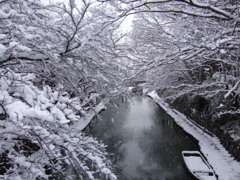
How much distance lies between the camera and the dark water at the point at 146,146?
8977 millimetres

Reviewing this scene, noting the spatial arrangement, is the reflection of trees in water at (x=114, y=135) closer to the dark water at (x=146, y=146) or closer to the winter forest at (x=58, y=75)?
the dark water at (x=146, y=146)

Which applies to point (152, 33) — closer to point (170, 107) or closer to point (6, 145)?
point (6, 145)

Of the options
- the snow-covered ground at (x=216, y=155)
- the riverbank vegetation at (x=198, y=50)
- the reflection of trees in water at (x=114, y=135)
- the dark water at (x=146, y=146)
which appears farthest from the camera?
the reflection of trees in water at (x=114, y=135)

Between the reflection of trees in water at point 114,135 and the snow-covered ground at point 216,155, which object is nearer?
the snow-covered ground at point 216,155

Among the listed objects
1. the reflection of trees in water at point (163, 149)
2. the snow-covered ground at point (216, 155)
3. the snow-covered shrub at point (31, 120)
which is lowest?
the reflection of trees in water at point (163, 149)

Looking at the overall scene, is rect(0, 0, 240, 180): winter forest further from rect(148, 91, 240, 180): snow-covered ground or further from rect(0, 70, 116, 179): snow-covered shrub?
rect(148, 91, 240, 180): snow-covered ground

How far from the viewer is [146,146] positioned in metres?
12.0

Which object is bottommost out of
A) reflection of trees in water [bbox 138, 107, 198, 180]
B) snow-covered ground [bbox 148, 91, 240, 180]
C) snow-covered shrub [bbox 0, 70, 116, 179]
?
reflection of trees in water [bbox 138, 107, 198, 180]

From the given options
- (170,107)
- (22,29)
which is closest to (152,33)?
(22,29)

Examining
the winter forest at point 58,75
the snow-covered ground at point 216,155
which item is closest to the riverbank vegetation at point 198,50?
the winter forest at point 58,75

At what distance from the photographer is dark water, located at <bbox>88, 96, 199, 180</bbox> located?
8.98 m

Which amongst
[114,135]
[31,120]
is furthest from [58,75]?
[114,135]

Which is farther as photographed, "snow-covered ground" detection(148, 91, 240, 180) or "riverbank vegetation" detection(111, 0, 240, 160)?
"snow-covered ground" detection(148, 91, 240, 180)

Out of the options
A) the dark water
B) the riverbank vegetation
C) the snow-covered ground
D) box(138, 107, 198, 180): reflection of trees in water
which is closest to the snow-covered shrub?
the riverbank vegetation
